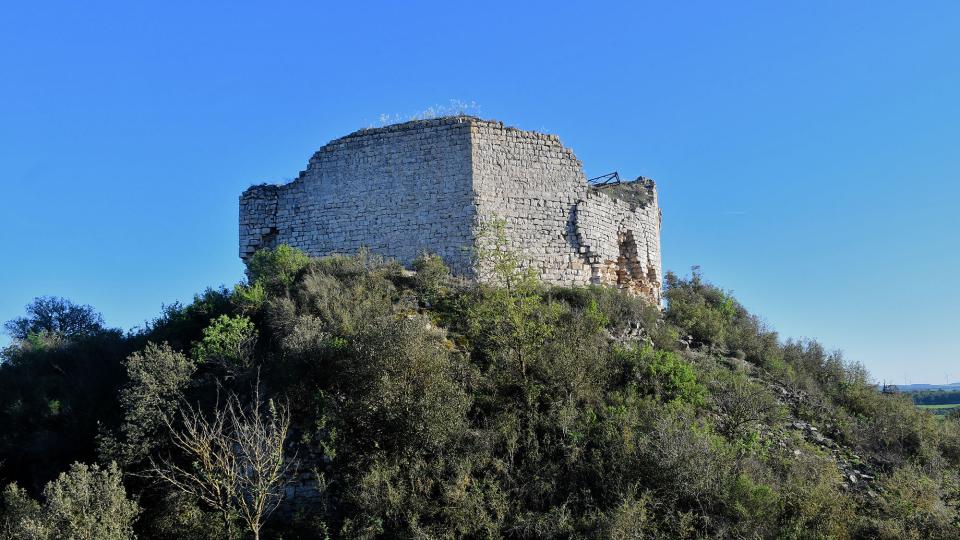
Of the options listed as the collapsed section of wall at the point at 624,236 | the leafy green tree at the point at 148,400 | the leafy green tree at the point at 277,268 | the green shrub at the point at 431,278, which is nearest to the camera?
the leafy green tree at the point at 148,400

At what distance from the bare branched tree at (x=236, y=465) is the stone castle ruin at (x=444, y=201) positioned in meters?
6.18

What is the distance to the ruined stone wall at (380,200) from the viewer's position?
15930 mm

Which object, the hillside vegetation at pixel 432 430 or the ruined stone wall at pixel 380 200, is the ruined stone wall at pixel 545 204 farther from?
the hillside vegetation at pixel 432 430

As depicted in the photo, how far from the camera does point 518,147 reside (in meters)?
16.5

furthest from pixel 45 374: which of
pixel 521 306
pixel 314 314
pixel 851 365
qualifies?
pixel 851 365

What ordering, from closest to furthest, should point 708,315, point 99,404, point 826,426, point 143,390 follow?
point 143,390
point 99,404
point 826,426
point 708,315

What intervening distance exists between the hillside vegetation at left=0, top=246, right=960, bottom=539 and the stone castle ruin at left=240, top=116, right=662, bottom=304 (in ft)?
5.05

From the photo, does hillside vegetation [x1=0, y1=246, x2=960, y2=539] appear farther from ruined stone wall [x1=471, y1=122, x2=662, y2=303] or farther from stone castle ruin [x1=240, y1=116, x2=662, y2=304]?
ruined stone wall [x1=471, y1=122, x2=662, y2=303]

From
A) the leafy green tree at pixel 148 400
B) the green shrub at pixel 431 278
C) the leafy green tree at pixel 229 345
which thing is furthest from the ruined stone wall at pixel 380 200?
the leafy green tree at pixel 148 400

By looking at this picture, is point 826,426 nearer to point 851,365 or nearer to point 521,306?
point 851,365

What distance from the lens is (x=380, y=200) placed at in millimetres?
16406

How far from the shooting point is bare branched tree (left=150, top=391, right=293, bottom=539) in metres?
9.46

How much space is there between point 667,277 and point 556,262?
5.32 metres

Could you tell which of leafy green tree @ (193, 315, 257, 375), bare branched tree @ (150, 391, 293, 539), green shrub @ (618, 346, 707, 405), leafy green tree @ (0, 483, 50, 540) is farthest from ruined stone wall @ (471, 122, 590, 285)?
leafy green tree @ (0, 483, 50, 540)
